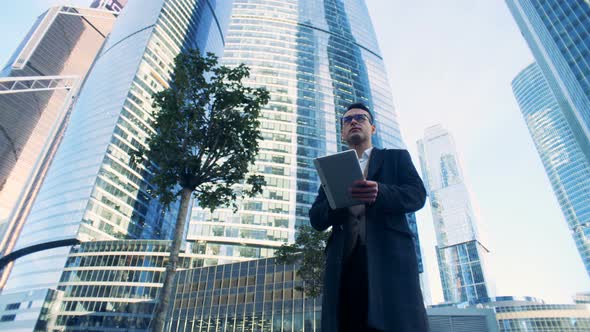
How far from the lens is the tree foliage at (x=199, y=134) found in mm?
10031

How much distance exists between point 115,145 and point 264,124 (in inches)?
1491

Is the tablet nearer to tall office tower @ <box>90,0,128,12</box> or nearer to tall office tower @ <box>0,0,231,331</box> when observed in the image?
tall office tower @ <box>0,0,231,331</box>

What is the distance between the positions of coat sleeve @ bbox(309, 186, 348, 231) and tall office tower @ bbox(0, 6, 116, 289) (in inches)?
5093

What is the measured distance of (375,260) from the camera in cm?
205

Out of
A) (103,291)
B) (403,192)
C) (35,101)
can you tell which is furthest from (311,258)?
(35,101)

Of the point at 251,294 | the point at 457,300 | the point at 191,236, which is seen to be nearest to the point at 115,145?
the point at 191,236

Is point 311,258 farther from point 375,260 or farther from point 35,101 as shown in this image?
point 35,101

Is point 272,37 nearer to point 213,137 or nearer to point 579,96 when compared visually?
point 579,96

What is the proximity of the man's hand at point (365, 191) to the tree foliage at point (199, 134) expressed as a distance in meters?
8.29

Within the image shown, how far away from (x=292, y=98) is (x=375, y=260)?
3059 inches

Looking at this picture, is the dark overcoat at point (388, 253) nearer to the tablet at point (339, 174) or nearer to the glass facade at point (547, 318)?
the tablet at point (339, 174)

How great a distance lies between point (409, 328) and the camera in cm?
186

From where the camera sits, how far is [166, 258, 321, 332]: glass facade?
3744 cm

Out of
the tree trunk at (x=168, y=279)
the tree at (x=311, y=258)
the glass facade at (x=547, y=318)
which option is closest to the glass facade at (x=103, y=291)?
the tree at (x=311, y=258)
